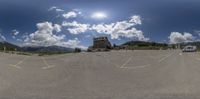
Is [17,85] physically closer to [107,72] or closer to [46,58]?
[107,72]

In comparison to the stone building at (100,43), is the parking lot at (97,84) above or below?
below

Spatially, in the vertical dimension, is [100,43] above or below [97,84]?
above

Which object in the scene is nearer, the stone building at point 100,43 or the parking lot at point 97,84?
the parking lot at point 97,84

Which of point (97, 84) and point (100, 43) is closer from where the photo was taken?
point (97, 84)

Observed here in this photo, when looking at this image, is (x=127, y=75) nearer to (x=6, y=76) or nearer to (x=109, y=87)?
(x=109, y=87)

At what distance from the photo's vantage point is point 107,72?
1941 centimetres

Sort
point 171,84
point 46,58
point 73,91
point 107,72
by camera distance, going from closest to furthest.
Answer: point 73,91, point 171,84, point 107,72, point 46,58

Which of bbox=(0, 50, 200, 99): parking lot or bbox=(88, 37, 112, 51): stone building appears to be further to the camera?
bbox=(88, 37, 112, 51): stone building

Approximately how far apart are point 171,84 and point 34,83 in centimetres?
679

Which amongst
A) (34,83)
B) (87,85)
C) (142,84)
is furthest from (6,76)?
(142,84)

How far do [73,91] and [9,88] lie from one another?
3.10 metres

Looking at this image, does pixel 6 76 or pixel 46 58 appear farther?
pixel 46 58

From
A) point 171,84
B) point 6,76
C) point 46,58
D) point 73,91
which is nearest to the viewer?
point 73,91

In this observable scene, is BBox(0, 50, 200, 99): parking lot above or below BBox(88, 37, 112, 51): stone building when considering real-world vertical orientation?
below
